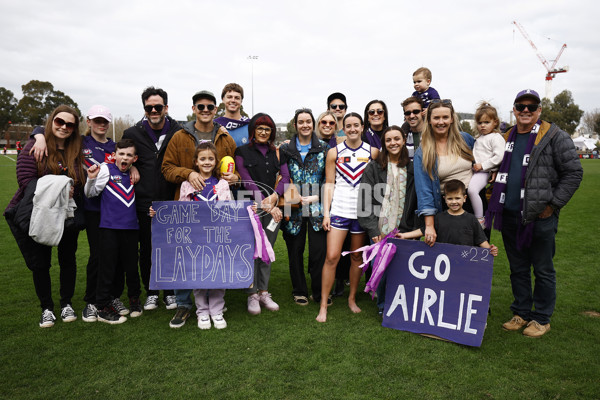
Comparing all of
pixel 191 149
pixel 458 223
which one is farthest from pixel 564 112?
pixel 191 149

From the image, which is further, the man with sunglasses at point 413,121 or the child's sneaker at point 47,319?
the man with sunglasses at point 413,121

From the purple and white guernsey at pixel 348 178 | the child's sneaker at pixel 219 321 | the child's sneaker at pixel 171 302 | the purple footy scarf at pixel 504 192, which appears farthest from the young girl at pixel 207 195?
the purple footy scarf at pixel 504 192

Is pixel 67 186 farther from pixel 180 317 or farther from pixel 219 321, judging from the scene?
pixel 219 321

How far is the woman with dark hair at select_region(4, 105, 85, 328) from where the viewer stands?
→ 388 centimetres

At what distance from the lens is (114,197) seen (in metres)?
4.15

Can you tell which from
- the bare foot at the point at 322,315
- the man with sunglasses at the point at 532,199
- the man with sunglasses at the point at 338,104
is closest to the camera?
the man with sunglasses at the point at 532,199

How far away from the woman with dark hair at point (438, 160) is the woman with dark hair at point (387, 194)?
0.24 m

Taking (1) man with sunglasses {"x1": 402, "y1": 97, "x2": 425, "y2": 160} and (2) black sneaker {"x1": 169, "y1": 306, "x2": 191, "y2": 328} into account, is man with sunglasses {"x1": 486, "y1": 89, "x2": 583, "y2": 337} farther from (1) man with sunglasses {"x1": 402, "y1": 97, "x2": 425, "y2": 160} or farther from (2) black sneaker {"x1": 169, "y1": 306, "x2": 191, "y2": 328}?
(2) black sneaker {"x1": 169, "y1": 306, "x2": 191, "y2": 328}

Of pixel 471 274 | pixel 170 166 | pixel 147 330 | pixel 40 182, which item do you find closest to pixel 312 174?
pixel 170 166

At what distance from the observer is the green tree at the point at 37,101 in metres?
61.8

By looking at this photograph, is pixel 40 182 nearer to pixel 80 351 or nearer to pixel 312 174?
pixel 80 351

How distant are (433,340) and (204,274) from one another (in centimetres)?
250

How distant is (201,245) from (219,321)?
2.82ft

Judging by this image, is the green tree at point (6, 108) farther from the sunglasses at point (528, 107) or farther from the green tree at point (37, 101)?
the sunglasses at point (528, 107)
